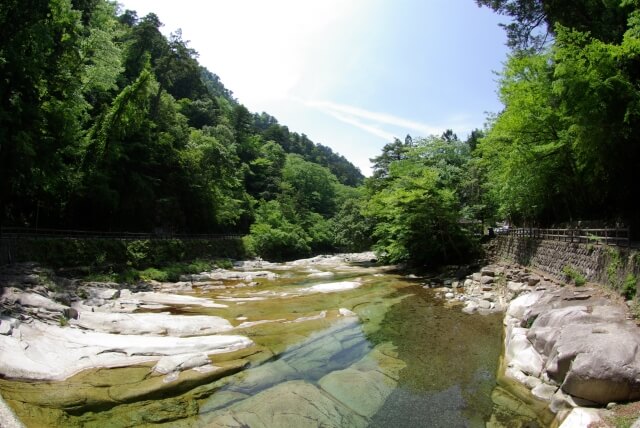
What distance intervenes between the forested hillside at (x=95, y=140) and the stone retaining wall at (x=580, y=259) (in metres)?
21.6

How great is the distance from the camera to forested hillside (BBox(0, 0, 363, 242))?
1627cm

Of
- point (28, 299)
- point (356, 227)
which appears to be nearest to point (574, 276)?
point (28, 299)

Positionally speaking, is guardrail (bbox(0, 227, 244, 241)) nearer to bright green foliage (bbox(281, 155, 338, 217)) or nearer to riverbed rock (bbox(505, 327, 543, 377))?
riverbed rock (bbox(505, 327, 543, 377))

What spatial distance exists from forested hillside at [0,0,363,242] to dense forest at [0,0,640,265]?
0.10 m

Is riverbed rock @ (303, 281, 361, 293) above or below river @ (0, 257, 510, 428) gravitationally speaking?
below

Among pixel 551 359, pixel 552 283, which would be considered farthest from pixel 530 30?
pixel 551 359

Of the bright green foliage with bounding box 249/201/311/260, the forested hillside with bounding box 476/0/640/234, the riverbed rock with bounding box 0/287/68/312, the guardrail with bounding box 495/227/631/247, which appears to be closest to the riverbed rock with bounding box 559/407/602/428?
the guardrail with bounding box 495/227/631/247

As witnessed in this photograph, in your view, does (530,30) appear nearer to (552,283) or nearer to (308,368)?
(552,283)

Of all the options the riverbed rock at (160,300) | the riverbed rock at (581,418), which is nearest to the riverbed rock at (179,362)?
the riverbed rock at (160,300)

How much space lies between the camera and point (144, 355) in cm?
986

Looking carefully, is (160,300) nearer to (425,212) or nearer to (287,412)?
(287,412)

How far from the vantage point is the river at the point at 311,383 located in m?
7.25

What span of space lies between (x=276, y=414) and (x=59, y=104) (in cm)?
1958

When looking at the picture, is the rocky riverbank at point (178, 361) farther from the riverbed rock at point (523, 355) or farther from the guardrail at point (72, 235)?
the guardrail at point (72, 235)
